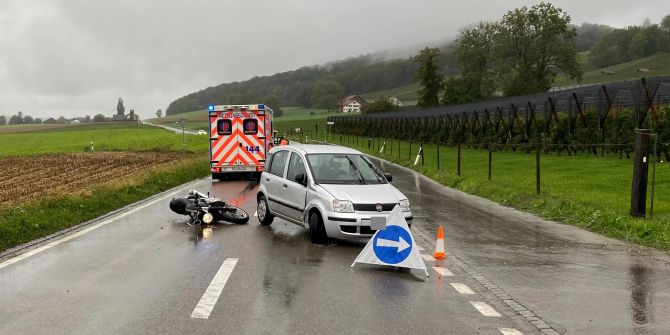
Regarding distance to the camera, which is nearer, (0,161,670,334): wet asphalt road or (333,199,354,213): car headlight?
(0,161,670,334): wet asphalt road

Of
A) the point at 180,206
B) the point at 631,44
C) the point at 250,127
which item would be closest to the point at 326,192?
the point at 180,206

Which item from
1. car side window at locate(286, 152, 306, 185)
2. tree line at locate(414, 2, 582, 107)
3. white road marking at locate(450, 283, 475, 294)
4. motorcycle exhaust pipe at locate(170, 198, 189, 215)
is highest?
tree line at locate(414, 2, 582, 107)

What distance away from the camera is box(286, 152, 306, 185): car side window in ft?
37.2

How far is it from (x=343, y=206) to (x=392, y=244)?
Answer: 1650 mm

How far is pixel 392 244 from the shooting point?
27.3 ft

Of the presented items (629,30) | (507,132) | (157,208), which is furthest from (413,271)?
(629,30)

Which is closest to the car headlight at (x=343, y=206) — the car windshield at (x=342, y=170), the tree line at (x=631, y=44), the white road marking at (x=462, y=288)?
the car windshield at (x=342, y=170)

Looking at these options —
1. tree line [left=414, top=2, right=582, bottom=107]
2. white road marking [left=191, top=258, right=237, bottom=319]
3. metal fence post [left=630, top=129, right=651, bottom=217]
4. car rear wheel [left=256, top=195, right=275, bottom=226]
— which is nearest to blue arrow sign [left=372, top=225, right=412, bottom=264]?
white road marking [left=191, top=258, right=237, bottom=319]

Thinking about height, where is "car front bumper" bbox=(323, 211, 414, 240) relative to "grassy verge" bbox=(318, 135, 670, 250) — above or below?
above

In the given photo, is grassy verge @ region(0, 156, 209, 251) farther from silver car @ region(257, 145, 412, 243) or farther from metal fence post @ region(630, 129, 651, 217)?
metal fence post @ region(630, 129, 651, 217)

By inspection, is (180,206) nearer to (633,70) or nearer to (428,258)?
(428,258)

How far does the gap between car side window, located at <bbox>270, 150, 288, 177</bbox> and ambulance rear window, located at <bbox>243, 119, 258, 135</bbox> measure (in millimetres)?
11778

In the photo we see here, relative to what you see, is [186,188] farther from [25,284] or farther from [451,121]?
[451,121]

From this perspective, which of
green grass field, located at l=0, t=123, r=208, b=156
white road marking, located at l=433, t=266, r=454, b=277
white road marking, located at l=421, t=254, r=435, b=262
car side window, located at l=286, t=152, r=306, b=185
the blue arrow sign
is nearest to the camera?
white road marking, located at l=433, t=266, r=454, b=277
